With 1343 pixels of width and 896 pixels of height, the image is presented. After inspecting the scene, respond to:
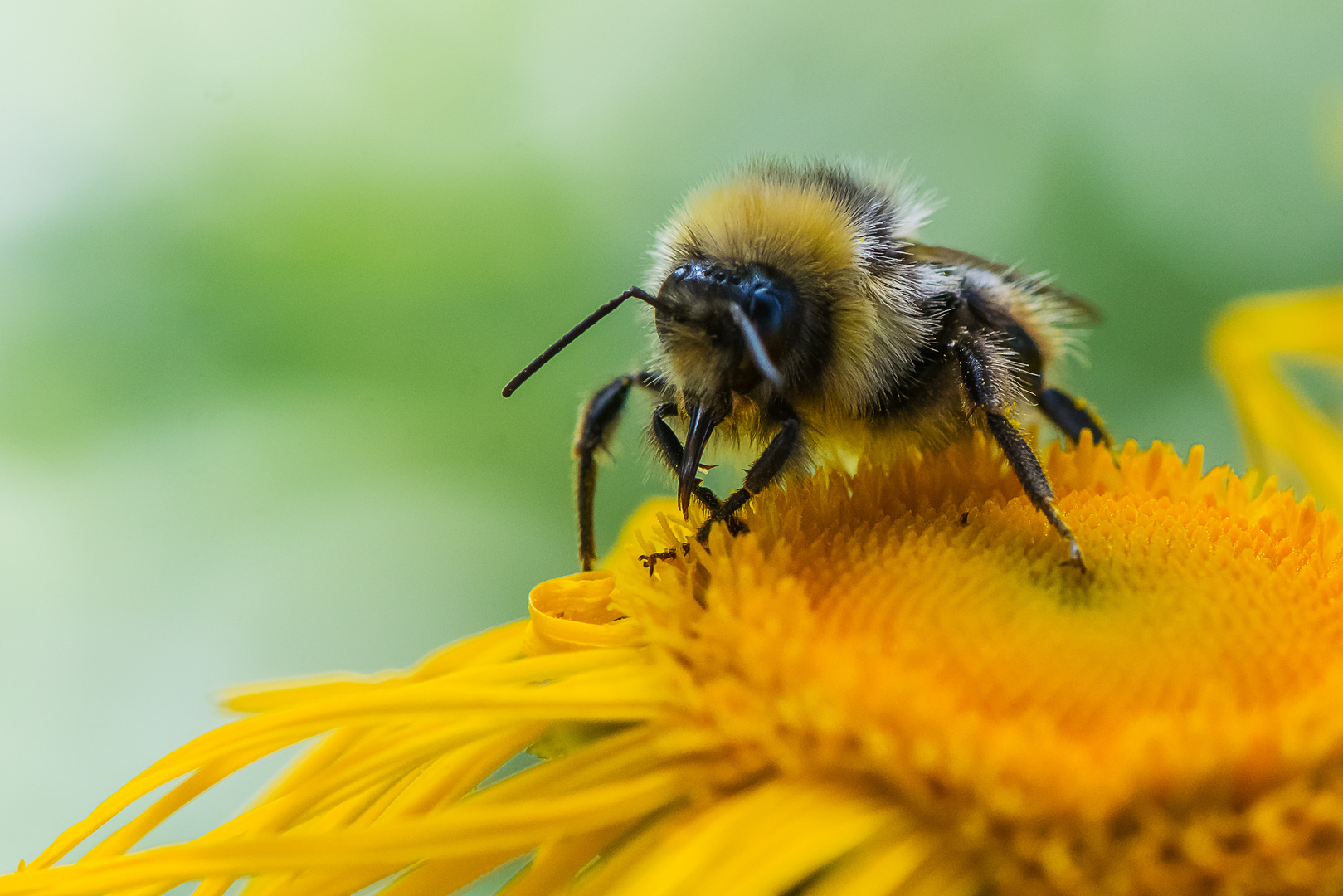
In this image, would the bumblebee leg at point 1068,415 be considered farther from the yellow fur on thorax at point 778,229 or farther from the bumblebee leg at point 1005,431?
the yellow fur on thorax at point 778,229

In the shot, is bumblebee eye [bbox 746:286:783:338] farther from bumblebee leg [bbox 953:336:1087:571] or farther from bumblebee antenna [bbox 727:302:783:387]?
bumblebee leg [bbox 953:336:1087:571]

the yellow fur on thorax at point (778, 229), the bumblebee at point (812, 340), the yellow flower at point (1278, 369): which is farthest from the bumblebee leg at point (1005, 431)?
the yellow flower at point (1278, 369)

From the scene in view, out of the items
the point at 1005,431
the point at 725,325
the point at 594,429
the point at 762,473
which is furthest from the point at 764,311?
the point at 594,429

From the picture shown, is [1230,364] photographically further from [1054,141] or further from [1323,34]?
[1323,34]

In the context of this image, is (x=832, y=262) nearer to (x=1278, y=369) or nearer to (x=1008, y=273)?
(x=1008, y=273)

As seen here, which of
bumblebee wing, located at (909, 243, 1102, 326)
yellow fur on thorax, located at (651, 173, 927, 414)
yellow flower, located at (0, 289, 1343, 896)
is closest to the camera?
yellow flower, located at (0, 289, 1343, 896)

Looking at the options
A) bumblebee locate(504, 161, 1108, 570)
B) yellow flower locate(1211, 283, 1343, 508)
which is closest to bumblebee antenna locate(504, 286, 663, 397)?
bumblebee locate(504, 161, 1108, 570)
